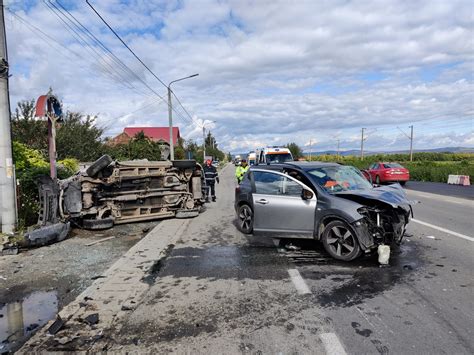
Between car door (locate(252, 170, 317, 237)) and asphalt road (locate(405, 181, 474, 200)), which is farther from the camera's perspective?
asphalt road (locate(405, 181, 474, 200))

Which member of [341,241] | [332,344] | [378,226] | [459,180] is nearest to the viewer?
[332,344]

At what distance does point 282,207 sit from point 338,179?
1.18m

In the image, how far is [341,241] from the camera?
6.34 metres

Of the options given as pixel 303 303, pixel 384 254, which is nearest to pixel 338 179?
pixel 384 254

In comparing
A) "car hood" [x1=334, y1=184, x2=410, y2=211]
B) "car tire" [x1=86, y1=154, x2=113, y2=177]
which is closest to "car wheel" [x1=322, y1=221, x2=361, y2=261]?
"car hood" [x1=334, y1=184, x2=410, y2=211]

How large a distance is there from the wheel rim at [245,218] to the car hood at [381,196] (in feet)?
8.00

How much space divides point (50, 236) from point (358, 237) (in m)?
6.12

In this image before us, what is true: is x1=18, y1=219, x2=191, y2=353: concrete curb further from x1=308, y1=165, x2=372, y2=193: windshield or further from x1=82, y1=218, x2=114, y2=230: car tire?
x1=308, y1=165, x2=372, y2=193: windshield

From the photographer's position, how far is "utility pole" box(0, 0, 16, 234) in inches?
330

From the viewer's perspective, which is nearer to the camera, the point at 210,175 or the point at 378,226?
the point at 378,226

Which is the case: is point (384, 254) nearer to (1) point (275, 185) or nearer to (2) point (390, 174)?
(1) point (275, 185)

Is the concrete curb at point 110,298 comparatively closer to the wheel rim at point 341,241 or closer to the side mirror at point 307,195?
the side mirror at point 307,195

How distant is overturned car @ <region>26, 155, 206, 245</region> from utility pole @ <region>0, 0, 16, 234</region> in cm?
60

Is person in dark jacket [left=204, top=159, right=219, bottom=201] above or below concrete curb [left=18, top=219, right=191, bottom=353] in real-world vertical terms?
above
